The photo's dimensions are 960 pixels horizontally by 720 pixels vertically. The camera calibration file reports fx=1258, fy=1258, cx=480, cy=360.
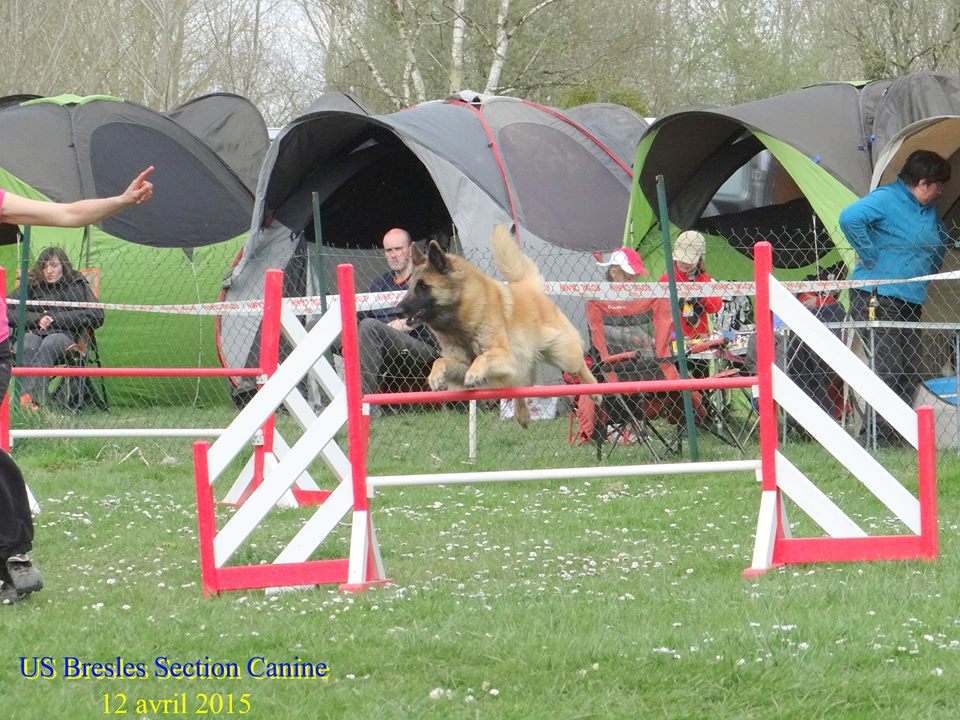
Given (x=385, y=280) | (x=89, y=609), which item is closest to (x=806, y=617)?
(x=89, y=609)

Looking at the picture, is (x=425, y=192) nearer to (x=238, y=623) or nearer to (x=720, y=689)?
(x=238, y=623)

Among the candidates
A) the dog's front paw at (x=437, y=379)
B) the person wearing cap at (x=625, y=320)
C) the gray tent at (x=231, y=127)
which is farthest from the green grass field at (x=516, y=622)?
the gray tent at (x=231, y=127)

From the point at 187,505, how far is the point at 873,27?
44.5ft

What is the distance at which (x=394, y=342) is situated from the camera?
8039 millimetres

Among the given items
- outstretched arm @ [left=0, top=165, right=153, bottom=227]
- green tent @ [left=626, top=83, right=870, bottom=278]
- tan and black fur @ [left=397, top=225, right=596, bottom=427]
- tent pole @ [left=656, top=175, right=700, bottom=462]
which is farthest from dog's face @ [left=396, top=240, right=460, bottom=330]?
green tent @ [left=626, top=83, right=870, bottom=278]

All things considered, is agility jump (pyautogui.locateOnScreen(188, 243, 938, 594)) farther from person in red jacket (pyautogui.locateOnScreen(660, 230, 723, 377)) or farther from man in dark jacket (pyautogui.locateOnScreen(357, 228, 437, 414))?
person in red jacket (pyautogui.locateOnScreen(660, 230, 723, 377))

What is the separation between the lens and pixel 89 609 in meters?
3.98

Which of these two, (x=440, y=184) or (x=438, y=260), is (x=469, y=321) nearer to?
(x=438, y=260)

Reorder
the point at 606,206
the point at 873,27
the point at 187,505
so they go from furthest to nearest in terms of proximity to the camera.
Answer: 1. the point at 873,27
2. the point at 606,206
3. the point at 187,505

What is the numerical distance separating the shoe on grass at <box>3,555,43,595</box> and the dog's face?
176 centimetres

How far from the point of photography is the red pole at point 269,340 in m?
6.03

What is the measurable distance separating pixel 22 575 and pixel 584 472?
75.6 inches

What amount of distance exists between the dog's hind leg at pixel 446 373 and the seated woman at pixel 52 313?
15.4ft

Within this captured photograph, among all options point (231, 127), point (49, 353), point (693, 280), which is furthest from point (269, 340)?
point (231, 127)
